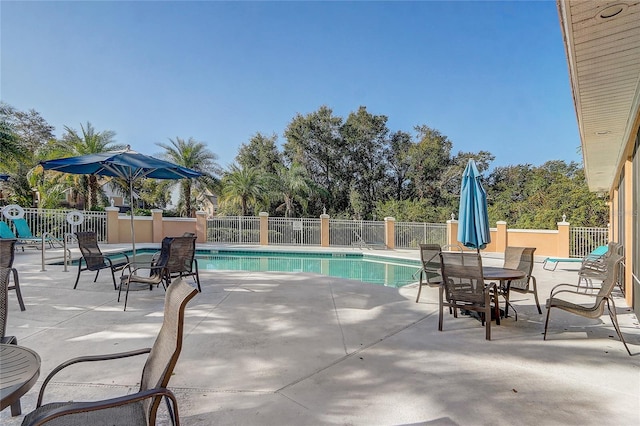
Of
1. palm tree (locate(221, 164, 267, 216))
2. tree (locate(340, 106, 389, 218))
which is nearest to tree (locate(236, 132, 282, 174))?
tree (locate(340, 106, 389, 218))

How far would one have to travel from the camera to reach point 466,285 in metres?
3.78

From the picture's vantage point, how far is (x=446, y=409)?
2.16m

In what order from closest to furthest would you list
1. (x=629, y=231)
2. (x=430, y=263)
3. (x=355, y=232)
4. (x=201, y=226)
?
(x=629, y=231), (x=430, y=263), (x=201, y=226), (x=355, y=232)

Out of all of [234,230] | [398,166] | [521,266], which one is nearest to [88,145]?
[234,230]

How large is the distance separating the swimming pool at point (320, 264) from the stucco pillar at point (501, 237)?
16.1 ft

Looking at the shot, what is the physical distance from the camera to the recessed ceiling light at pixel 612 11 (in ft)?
6.91

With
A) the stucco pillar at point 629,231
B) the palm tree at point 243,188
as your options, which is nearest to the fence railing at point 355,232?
the palm tree at point 243,188

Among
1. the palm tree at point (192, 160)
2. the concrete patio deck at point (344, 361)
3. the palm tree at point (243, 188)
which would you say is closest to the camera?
the concrete patio deck at point (344, 361)

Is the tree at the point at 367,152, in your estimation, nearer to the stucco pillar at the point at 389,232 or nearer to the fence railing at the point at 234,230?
the stucco pillar at the point at 389,232

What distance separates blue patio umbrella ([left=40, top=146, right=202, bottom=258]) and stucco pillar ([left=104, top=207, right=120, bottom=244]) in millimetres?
8748

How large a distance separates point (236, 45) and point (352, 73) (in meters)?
9.51

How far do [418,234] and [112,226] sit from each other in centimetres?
1358

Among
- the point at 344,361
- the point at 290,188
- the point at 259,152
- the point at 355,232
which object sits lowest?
the point at 344,361

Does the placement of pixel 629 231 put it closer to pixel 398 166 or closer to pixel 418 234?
pixel 418 234
